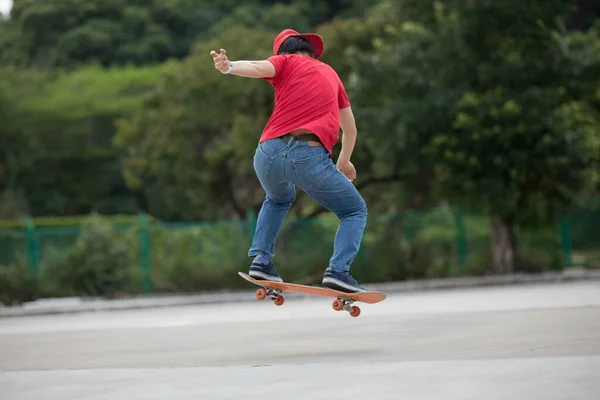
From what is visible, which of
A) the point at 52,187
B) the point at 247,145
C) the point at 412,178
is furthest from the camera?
the point at 52,187

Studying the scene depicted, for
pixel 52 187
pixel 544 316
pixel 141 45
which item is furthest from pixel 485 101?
pixel 141 45

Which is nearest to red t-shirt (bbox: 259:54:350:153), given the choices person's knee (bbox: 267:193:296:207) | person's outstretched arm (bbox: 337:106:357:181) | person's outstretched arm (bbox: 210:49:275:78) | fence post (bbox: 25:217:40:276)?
person's outstretched arm (bbox: 210:49:275:78)

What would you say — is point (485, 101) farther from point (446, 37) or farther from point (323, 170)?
point (323, 170)

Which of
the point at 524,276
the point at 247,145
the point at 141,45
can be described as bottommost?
the point at 524,276

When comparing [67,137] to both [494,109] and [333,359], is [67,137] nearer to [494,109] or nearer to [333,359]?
[494,109]

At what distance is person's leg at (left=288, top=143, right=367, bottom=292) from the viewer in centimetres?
830

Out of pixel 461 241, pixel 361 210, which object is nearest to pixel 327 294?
pixel 361 210

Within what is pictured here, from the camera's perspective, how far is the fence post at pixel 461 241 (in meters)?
26.6

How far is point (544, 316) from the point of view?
10289mm

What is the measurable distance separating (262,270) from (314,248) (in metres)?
16.9

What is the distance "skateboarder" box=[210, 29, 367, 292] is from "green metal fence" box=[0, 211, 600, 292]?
16100mm

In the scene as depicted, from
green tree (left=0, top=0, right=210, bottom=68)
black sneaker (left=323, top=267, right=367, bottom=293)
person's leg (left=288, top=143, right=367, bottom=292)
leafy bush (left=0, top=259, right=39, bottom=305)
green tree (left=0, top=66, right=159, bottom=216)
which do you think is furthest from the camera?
green tree (left=0, top=0, right=210, bottom=68)

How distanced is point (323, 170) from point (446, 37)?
58.8 ft

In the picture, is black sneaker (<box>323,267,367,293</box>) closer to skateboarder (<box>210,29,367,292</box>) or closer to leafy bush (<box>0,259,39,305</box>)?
skateboarder (<box>210,29,367,292</box>)
